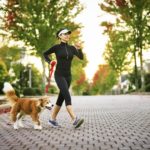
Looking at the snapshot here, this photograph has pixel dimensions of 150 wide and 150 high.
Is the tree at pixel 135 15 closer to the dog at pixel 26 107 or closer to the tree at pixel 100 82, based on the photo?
the dog at pixel 26 107

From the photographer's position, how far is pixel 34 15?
3953 centimetres

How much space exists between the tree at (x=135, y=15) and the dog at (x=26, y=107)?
31179 millimetres

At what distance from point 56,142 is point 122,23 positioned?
1374 inches

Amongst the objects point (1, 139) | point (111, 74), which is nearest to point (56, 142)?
point (1, 139)

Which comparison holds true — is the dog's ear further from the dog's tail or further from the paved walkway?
the dog's tail

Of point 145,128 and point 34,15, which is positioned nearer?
point 145,128

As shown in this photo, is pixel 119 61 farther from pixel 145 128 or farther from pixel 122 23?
pixel 145 128

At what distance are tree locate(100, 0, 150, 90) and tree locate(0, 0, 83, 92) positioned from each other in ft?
10.1

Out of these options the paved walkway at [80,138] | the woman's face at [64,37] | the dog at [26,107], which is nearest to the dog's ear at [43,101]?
the dog at [26,107]

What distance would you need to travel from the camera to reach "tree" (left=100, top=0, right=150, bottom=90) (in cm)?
3944

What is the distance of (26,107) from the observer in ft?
29.9

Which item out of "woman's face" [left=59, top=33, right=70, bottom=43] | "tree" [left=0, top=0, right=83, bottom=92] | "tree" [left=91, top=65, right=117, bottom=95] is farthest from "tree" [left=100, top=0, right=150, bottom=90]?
"tree" [left=91, top=65, right=117, bottom=95]

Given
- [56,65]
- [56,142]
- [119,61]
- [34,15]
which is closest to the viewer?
[56,142]

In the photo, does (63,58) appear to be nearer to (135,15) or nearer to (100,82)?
(135,15)
